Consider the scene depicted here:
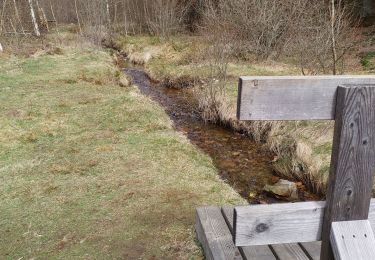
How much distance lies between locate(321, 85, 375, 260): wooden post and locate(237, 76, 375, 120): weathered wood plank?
0.17 ft

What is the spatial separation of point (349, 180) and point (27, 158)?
6.07 metres

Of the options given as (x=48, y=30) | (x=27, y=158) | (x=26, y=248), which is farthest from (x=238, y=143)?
(x=48, y=30)

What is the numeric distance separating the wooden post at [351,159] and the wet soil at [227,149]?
4.18m

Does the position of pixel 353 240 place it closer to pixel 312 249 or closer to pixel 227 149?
pixel 312 249

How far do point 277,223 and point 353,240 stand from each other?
0.33 m

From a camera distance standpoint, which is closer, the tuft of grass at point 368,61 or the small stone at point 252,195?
the small stone at point 252,195

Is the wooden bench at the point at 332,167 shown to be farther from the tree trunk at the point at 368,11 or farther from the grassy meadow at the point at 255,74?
the tree trunk at the point at 368,11

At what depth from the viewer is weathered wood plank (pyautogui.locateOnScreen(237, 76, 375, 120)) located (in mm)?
1587

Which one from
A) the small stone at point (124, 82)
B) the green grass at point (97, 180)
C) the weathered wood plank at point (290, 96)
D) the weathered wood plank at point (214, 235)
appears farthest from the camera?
the small stone at point (124, 82)

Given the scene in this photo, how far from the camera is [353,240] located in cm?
167

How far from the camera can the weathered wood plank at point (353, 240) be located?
5.33 feet

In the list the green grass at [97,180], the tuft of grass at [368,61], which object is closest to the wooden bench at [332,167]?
the green grass at [97,180]

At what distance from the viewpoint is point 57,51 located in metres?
17.2

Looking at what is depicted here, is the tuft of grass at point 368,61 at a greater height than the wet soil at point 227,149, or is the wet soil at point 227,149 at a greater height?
the wet soil at point 227,149
